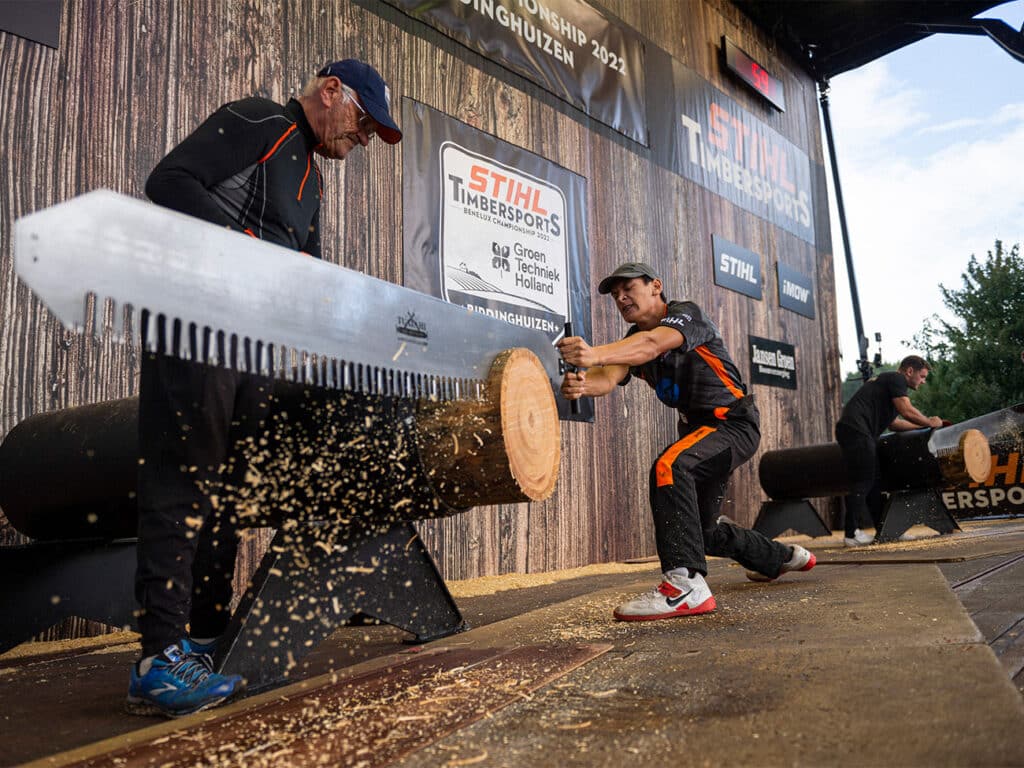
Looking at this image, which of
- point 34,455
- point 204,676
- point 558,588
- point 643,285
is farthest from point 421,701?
point 558,588

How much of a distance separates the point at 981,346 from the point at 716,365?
1458 centimetres

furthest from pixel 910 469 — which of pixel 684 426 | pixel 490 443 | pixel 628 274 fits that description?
pixel 490 443

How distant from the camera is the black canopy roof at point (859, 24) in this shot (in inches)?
364

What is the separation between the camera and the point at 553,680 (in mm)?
1861

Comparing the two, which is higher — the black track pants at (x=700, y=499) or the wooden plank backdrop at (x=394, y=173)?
the wooden plank backdrop at (x=394, y=173)

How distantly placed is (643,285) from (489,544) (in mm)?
2192

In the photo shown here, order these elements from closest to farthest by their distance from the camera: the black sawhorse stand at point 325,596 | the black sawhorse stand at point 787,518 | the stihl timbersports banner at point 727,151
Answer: the black sawhorse stand at point 325,596, the stihl timbersports banner at point 727,151, the black sawhorse stand at point 787,518

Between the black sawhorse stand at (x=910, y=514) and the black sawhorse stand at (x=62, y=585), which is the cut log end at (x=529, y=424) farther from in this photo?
the black sawhorse stand at (x=910, y=514)

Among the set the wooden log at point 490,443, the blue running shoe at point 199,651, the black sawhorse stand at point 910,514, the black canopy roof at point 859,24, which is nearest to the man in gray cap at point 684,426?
the wooden log at point 490,443

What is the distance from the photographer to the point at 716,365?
11.4 feet

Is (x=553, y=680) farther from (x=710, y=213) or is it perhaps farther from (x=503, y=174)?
(x=710, y=213)

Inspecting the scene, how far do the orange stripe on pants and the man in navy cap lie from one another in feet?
5.22

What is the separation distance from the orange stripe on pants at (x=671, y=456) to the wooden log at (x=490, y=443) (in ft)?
2.89

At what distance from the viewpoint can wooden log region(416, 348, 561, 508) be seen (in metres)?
2.30
